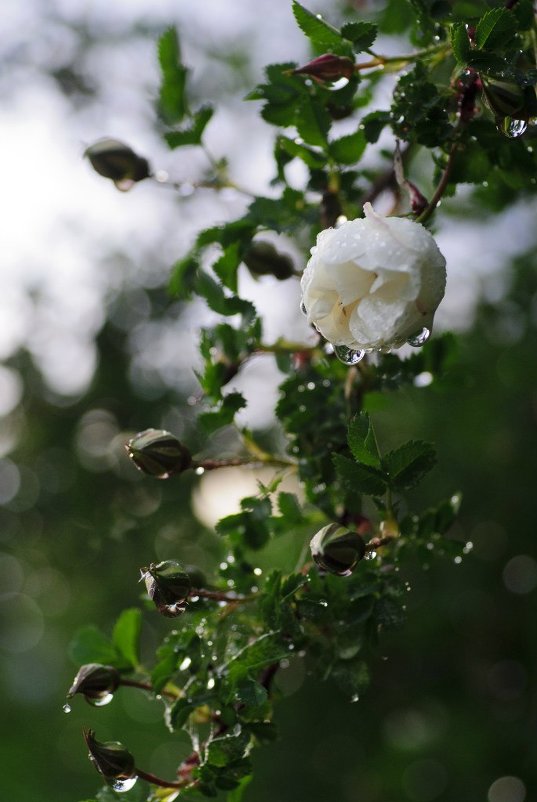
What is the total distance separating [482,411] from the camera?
11.4 ft

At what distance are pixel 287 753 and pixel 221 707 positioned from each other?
9.38 ft

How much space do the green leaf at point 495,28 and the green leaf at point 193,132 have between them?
1.61 ft

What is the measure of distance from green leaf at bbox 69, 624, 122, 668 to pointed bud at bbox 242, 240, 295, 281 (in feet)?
1.68

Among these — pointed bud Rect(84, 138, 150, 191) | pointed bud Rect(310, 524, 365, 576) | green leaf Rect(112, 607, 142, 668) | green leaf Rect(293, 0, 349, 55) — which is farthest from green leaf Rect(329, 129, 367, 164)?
green leaf Rect(112, 607, 142, 668)

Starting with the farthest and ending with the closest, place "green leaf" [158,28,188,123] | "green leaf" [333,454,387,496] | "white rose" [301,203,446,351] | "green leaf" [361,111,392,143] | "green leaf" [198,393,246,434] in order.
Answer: "green leaf" [158,28,188,123] < "green leaf" [198,393,246,434] < "green leaf" [361,111,392,143] < "green leaf" [333,454,387,496] < "white rose" [301,203,446,351]

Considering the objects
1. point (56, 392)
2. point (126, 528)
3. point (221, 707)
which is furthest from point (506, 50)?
point (56, 392)

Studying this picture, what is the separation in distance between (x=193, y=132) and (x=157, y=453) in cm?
50

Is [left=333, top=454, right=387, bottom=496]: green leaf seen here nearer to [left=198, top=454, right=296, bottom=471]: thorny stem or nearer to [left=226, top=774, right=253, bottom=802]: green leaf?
[left=198, top=454, right=296, bottom=471]: thorny stem

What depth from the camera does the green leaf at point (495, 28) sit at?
77 cm

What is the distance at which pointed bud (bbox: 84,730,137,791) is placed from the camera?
84 cm

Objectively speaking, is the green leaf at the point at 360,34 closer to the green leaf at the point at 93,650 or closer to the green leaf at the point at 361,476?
the green leaf at the point at 361,476

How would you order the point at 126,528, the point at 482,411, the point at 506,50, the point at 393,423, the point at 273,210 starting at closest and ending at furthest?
the point at 506,50
the point at 273,210
the point at 126,528
the point at 482,411
the point at 393,423

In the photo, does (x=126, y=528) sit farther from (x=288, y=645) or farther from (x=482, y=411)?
(x=288, y=645)

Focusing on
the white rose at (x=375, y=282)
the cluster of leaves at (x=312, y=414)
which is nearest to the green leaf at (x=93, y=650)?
the cluster of leaves at (x=312, y=414)
